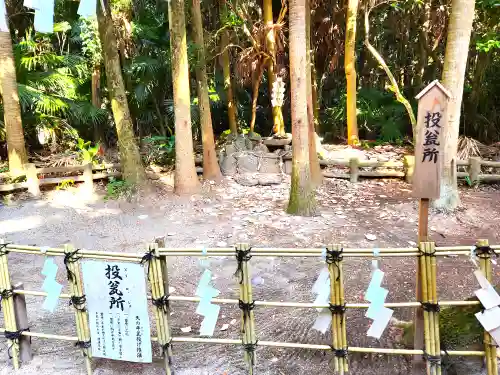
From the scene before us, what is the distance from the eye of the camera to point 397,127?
12906 millimetres

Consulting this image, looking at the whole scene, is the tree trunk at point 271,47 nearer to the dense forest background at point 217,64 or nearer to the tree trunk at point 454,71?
the dense forest background at point 217,64

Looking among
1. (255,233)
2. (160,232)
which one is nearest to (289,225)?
(255,233)

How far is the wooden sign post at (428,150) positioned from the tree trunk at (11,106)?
27.1ft

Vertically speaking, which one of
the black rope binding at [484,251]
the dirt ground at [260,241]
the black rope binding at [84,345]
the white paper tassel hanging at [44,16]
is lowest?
the dirt ground at [260,241]

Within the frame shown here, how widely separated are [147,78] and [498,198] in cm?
837

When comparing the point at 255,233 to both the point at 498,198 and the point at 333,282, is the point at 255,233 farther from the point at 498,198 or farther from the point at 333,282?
the point at 498,198

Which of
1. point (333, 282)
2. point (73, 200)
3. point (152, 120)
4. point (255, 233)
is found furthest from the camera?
point (152, 120)

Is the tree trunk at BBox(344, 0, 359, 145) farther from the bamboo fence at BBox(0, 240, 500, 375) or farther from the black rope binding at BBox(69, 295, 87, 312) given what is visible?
the black rope binding at BBox(69, 295, 87, 312)

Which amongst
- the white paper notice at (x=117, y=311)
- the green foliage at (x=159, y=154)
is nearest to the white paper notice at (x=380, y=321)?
the white paper notice at (x=117, y=311)

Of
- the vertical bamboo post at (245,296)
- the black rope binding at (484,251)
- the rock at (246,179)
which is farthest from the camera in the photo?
the rock at (246,179)

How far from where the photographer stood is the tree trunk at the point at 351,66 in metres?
10.8

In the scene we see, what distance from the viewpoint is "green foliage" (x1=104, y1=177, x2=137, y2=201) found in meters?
8.79

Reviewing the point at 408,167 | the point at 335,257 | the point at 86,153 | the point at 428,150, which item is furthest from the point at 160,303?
the point at 86,153

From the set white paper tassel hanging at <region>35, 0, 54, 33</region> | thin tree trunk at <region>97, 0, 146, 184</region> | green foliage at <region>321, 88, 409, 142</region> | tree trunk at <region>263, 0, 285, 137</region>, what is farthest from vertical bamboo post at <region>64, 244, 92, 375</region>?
green foliage at <region>321, 88, 409, 142</region>
